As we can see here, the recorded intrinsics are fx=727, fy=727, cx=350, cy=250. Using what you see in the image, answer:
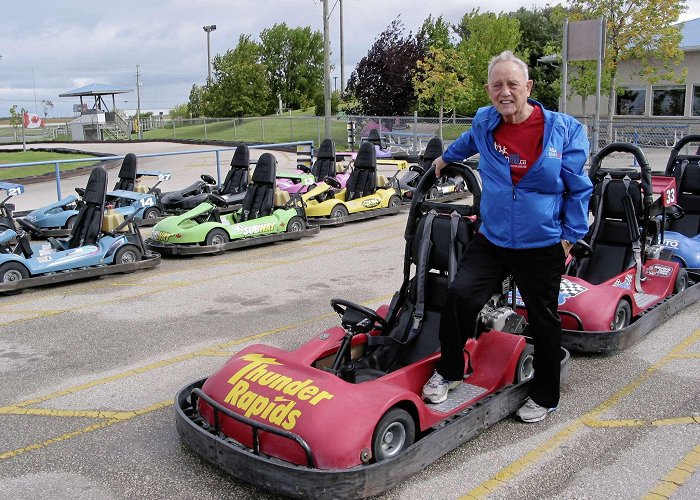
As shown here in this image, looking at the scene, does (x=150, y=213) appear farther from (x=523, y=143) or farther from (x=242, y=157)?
(x=523, y=143)

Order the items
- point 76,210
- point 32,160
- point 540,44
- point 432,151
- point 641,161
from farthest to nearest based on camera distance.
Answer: point 540,44 < point 32,160 < point 432,151 < point 76,210 < point 641,161

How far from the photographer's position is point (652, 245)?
6.88 metres

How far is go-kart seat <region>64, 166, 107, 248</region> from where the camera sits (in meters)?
9.04

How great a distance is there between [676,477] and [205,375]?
328 cm

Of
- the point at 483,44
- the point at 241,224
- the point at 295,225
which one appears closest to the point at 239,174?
the point at 295,225

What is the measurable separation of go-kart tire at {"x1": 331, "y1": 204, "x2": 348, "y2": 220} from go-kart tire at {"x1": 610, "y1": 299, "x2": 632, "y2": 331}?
720 centimetres

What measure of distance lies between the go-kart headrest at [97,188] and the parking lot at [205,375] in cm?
103

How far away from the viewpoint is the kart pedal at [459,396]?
13.8 ft

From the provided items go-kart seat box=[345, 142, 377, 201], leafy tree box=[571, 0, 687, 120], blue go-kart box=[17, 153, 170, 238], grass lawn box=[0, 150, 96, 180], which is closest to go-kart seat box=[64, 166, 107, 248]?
blue go-kart box=[17, 153, 170, 238]

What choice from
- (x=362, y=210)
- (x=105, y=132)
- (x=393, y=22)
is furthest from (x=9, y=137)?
(x=362, y=210)

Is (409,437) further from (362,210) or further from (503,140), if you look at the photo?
(362,210)

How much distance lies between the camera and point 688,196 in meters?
8.48

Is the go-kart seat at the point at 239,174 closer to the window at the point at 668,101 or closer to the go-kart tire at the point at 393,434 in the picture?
the go-kart tire at the point at 393,434

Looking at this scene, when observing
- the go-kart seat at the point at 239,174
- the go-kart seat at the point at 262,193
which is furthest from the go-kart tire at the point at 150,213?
the go-kart seat at the point at 262,193
